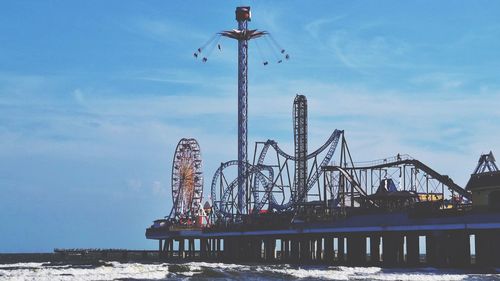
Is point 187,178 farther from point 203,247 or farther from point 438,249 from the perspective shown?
point 438,249

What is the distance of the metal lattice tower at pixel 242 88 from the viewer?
125 m

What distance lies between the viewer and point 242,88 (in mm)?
125062

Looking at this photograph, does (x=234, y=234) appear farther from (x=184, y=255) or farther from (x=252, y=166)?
(x=184, y=255)

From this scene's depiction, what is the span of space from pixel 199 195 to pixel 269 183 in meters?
13.7

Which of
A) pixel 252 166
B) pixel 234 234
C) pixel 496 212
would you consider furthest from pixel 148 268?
pixel 252 166

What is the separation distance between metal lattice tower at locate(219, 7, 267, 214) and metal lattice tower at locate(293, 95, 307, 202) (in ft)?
31.0

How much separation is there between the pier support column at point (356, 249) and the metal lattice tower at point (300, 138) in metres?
28.2

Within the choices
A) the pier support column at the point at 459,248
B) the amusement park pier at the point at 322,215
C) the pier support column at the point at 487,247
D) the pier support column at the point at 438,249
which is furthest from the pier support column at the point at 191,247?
the pier support column at the point at 487,247

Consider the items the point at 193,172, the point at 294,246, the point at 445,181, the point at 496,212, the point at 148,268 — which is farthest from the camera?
the point at 193,172

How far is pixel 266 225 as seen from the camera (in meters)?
109

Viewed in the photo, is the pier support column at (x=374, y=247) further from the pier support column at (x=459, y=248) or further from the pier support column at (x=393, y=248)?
the pier support column at (x=459, y=248)

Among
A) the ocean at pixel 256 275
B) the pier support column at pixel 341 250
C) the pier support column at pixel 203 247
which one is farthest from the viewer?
the pier support column at pixel 203 247

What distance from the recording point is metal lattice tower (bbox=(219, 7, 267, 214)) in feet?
409

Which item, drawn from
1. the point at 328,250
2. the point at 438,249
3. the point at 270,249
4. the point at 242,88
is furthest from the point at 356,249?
the point at 242,88
